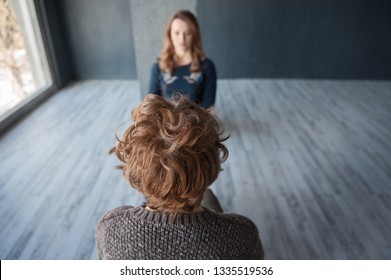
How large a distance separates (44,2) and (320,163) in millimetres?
3727

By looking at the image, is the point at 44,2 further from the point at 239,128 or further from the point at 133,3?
the point at 239,128

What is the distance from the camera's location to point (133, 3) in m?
2.61

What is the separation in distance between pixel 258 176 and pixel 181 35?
3.73 ft

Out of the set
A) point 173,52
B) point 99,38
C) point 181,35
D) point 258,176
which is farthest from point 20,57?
point 258,176

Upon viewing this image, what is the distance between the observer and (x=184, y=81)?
195cm

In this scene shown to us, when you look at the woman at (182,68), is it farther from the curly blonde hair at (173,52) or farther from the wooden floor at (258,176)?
the wooden floor at (258,176)

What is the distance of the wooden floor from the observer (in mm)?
1623

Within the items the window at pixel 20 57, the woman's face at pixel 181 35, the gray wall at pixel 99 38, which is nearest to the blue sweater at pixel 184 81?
the woman's face at pixel 181 35

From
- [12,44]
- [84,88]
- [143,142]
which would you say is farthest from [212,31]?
[143,142]

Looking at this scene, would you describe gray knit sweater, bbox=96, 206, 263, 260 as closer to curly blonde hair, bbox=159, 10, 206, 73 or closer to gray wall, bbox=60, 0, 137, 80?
curly blonde hair, bbox=159, 10, 206, 73

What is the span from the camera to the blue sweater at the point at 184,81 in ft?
6.36

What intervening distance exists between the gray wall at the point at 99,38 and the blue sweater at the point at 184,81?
2411 millimetres

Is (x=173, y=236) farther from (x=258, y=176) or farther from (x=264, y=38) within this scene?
(x=264, y=38)

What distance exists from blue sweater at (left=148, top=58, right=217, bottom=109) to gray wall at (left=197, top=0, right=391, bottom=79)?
2201 millimetres
